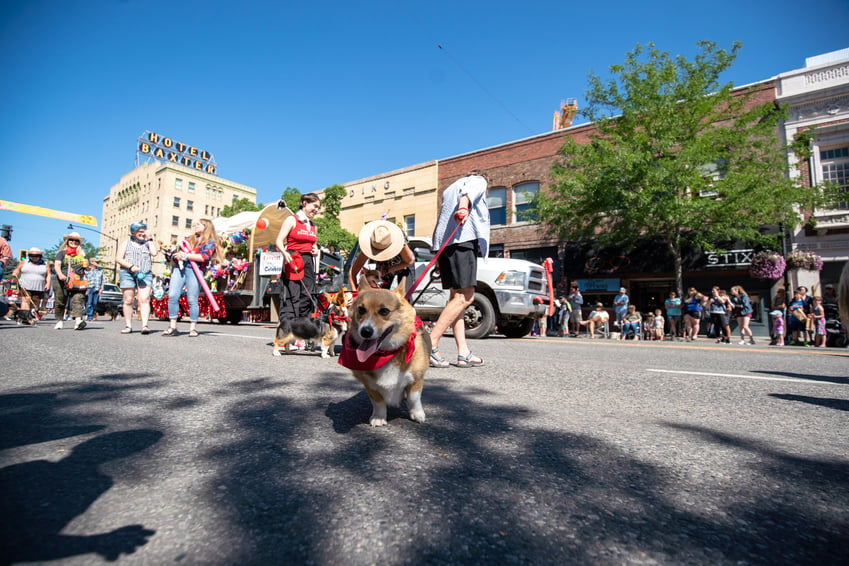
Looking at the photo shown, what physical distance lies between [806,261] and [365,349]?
1917cm

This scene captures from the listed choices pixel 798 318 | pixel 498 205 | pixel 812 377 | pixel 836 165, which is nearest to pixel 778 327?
pixel 798 318

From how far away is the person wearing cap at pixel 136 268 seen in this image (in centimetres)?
779

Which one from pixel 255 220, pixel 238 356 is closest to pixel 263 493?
pixel 238 356

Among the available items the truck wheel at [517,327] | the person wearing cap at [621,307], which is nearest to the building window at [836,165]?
the person wearing cap at [621,307]

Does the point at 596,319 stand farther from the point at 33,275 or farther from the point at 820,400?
the point at 33,275

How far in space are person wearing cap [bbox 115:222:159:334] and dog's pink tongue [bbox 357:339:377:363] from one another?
24.6ft

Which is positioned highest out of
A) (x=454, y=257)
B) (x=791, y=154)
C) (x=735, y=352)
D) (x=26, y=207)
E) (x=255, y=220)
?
(x=26, y=207)

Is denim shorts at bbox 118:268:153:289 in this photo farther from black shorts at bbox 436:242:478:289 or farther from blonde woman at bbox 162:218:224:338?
black shorts at bbox 436:242:478:289

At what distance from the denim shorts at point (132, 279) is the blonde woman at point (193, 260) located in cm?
55

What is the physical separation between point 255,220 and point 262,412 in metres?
12.2

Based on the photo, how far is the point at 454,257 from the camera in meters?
4.46

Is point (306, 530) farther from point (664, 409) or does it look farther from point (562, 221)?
point (562, 221)

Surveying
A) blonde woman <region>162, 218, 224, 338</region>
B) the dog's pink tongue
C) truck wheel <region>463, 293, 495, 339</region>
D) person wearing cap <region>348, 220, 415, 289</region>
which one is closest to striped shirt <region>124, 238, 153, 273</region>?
blonde woman <region>162, 218, 224, 338</region>

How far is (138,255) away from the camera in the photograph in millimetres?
7973
